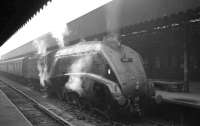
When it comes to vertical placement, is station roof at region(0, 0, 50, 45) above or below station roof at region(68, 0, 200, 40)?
below

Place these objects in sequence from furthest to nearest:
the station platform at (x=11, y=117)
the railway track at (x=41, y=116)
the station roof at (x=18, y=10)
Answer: the railway track at (x=41, y=116) → the station platform at (x=11, y=117) → the station roof at (x=18, y=10)

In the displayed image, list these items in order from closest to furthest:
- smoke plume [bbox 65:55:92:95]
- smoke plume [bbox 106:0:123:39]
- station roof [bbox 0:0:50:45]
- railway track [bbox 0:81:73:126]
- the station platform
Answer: station roof [bbox 0:0:50:45] < the station platform < railway track [bbox 0:81:73:126] < smoke plume [bbox 65:55:92:95] < smoke plume [bbox 106:0:123:39]

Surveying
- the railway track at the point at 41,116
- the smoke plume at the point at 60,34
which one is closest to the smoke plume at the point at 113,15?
the smoke plume at the point at 60,34

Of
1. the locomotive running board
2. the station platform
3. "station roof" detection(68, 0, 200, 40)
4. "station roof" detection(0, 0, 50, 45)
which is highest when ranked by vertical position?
"station roof" detection(68, 0, 200, 40)

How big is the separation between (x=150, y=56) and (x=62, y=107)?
26.6 feet

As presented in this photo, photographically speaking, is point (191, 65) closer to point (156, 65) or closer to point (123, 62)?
point (156, 65)

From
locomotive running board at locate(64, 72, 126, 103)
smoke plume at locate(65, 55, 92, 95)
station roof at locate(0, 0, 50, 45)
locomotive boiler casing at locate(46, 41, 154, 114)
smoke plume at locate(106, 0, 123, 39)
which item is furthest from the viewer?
smoke plume at locate(106, 0, 123, 39)

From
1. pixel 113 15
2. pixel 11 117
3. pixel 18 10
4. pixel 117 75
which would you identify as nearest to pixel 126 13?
pixel 113 15

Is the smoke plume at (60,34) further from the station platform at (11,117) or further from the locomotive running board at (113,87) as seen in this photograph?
the locomotive running board at (113,87)

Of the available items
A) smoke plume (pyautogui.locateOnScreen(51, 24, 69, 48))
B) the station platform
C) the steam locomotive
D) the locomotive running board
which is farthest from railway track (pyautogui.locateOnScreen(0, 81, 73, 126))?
smoke plume (pyautogui.locateOnScreen(51, 24, 69, 48))

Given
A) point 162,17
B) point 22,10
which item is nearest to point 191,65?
point 162,17

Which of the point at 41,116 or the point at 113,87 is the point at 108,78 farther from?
the point at 41,116

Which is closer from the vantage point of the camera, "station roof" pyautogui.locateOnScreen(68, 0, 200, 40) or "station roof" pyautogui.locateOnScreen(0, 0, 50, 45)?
"station roof" pyautogui.locateOnScreen(0, 0, 50, 45)

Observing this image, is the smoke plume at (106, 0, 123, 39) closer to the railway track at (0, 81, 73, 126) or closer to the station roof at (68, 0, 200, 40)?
the station roof at (68, 0, 200, 40)
